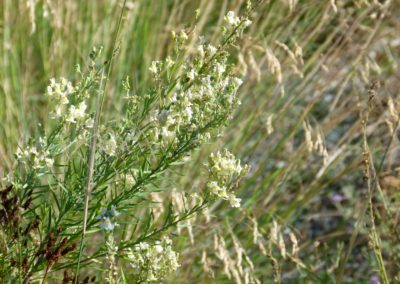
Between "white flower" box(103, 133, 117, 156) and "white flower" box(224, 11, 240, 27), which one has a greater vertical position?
"white flower" box(224, 11, 240, 27)

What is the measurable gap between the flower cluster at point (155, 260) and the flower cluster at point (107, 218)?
9 centimetres

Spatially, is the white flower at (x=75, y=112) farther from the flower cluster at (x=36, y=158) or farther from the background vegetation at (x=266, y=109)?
the background vegetation at (x=266, y=109)

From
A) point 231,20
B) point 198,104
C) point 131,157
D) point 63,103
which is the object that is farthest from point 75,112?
point 231,20

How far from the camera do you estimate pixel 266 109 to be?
306 centimetres

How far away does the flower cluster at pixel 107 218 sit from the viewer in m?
1.46

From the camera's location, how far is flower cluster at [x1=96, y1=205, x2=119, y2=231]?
4.80 feet

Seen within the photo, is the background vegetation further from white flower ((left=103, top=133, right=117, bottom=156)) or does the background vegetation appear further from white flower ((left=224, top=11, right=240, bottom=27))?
white flower ((left=103, top=133, right=117, bottom=156))

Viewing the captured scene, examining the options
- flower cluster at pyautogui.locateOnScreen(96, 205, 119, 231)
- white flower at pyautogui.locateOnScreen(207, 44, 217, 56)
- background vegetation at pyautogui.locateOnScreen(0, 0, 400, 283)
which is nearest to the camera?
flower cluster at pyautogui.locateOnScreen(96, 205, 119, 231)

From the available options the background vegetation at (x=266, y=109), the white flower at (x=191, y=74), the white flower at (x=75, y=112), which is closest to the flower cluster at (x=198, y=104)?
the white flower at (x=191, y=74)

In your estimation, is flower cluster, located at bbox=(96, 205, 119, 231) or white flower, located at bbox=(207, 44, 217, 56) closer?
flower cluster, located at bbox=(96, 205, 119, 231)

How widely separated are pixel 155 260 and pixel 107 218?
138 mm

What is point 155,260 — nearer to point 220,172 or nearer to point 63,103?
point 220,172

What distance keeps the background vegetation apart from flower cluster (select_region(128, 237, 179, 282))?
100 centimetres

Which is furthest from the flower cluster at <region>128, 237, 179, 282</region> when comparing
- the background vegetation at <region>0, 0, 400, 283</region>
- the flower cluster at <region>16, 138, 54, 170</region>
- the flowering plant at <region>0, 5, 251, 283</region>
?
the background vegetation at <region>0, 0, 400, 283</region>
